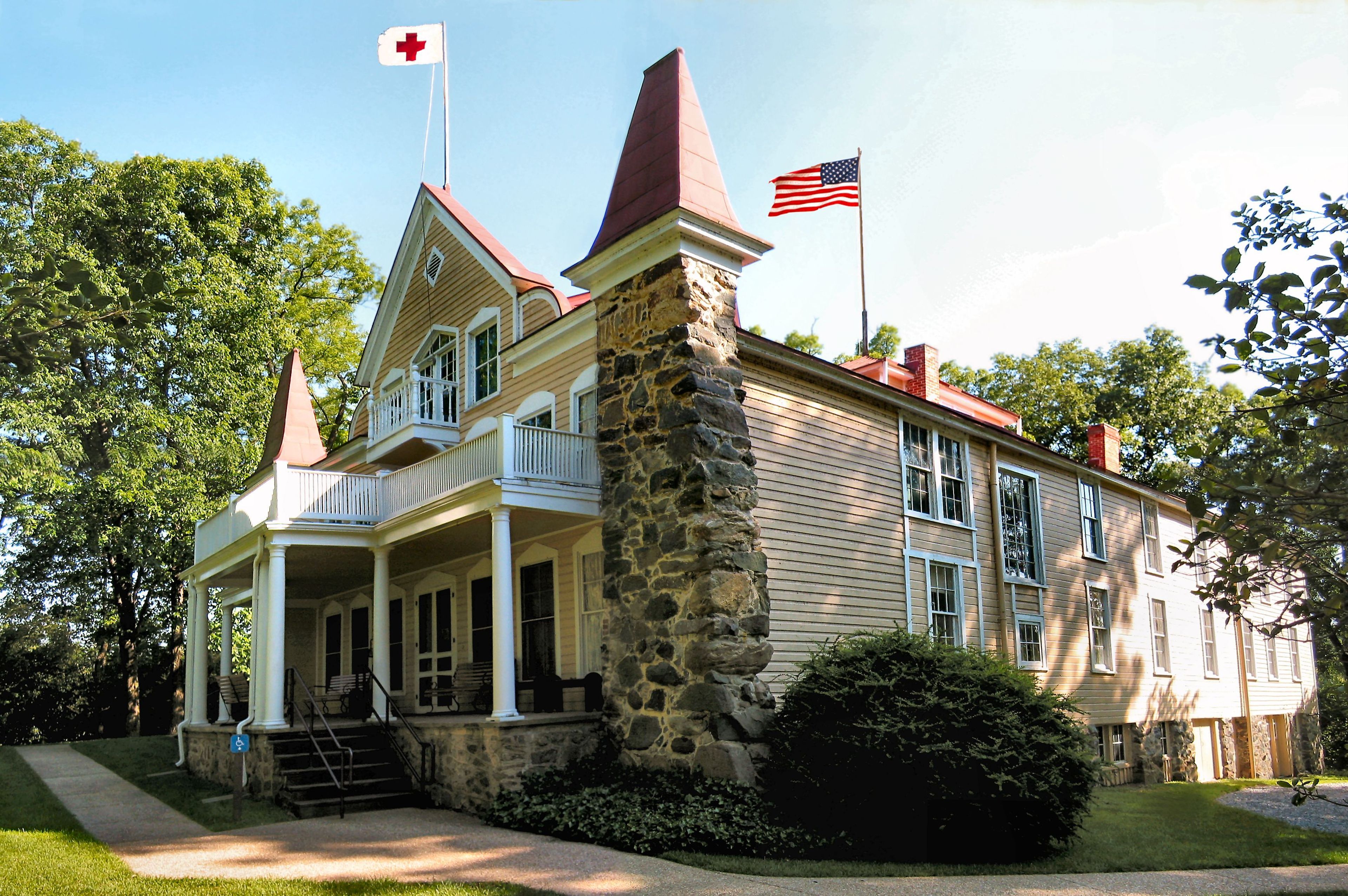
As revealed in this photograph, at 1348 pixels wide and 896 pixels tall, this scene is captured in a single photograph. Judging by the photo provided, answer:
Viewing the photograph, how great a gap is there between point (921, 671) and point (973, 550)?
24.4 ft

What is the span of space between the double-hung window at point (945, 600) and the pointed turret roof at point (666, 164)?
7.13m

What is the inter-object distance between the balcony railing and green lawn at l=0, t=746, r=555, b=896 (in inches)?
196

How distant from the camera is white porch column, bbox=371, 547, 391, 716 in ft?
47.5

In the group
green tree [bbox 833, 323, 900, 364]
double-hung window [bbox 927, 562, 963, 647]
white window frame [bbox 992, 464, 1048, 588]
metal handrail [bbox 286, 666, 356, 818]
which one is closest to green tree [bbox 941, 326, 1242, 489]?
green tree [bbox 833, 323, 900, 364]

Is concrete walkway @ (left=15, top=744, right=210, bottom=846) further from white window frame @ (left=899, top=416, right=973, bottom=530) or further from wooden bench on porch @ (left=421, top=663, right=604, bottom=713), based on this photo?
white window frame @ (left=899, top=416, right=973, bottom=530)

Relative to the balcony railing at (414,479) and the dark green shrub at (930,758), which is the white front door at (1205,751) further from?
the balcony railing at (414,479)

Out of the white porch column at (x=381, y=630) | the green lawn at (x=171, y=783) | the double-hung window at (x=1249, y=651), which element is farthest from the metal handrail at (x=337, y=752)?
the double-hung window at (x=1249, y=651)

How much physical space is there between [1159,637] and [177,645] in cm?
2624

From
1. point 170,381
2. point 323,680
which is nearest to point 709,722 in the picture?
point 323,680

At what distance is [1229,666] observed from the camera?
2614cm

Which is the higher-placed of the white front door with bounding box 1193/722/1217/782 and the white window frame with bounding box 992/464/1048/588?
the white window frame with bounding box 992/464/1048/588

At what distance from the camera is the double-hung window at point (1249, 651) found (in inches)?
1063

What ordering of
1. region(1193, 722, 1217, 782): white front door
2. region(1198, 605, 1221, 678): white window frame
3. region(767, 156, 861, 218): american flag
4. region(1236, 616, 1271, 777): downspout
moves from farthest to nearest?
region(1236, 616, 1271, 777): downspout → region(1198, 605, 1221, 678): white window frame → region(1193, 722, 1217, 782): white front door → region(767, 156, 861, 218): american flag

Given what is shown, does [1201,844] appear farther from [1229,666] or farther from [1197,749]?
[1229,666]
